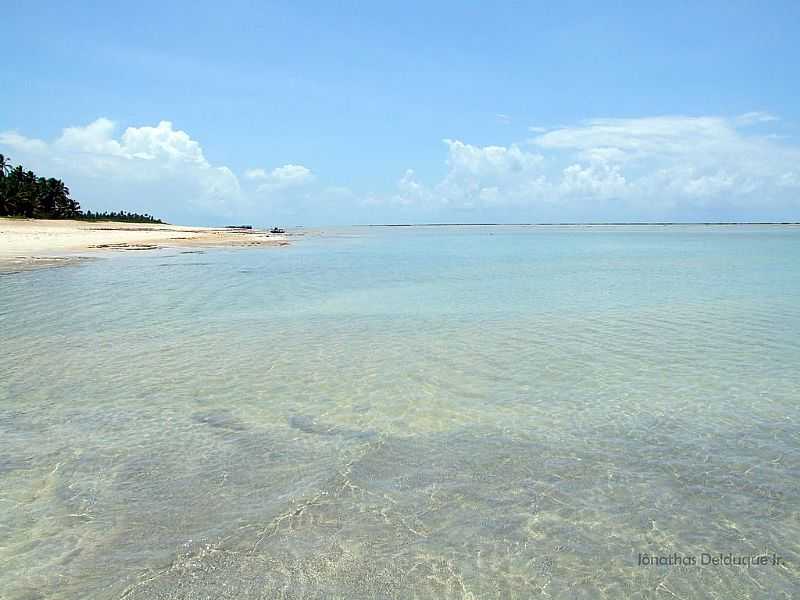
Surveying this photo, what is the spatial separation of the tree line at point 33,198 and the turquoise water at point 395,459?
71835 mm

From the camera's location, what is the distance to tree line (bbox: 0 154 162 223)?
71.9 metres

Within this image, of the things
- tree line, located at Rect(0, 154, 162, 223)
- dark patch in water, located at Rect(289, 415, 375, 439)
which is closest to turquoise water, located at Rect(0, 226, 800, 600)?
dark patch in water, located at Rect(289, 415, 375, 439)

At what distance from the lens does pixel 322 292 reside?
20531 millimetres

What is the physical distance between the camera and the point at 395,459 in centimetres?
609

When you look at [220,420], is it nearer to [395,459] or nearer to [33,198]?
[395,459]

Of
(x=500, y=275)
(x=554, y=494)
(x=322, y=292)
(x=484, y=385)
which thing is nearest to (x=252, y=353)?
(x=484, y=385)

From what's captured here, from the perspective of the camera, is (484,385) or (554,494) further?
(484,385)

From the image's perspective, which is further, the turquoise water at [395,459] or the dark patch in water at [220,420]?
the dark patch in water at [220,420]

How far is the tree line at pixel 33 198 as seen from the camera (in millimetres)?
71938

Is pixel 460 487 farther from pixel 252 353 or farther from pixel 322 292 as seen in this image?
pixel 322 292

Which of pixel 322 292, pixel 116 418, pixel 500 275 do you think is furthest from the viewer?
pixel 500 275

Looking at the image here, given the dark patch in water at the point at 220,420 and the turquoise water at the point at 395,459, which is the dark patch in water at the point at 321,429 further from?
the dark patch in water at the point at 220,420

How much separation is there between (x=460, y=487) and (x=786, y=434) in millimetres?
4208

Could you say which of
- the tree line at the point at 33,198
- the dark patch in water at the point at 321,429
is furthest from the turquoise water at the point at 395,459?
the tree line at the point at 33,198
